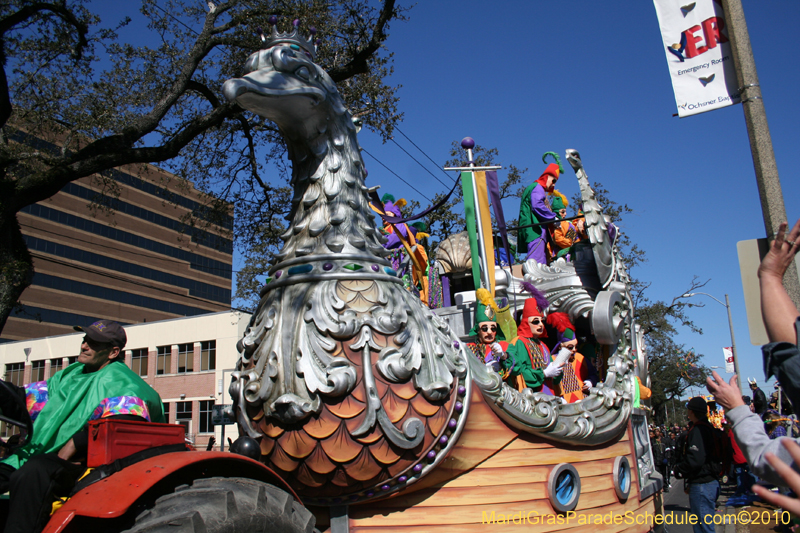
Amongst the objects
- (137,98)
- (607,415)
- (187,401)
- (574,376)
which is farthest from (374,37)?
(187,401)

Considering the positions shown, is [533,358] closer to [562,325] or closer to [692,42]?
[562,325]

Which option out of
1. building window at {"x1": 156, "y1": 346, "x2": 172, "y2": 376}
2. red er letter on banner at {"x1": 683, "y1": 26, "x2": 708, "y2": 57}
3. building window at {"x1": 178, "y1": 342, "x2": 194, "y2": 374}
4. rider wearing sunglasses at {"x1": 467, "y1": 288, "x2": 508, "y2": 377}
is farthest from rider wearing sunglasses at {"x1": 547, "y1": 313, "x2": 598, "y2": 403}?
building window at {"x1": 156, "y1": 346, "x2": 172, "y2": 376}

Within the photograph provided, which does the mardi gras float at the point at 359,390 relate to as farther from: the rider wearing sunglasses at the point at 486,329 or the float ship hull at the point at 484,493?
→ the rider wearing sunglasses at the point at 486,329

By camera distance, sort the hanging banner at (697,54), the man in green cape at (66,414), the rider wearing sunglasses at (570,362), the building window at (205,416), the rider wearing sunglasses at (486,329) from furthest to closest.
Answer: the building window at (205,416)
the rider wearing sunglasses at (570,362)
the rider wearing sunglasses at (486,329)
the hanging banner at (697,54)
the man in green cape at (66,414)

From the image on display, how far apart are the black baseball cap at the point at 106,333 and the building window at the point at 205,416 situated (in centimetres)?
2676

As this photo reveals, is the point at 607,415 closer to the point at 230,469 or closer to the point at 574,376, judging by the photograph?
the point at 574,376

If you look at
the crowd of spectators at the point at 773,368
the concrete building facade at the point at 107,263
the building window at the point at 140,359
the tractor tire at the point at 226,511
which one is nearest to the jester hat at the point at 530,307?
the crowd of spectators at the point at 773,368

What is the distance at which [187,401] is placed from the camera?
2836 cm

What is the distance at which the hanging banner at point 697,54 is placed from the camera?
4559 mm

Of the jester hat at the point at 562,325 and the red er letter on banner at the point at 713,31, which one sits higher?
the red er letter on banner at the point at 713,31

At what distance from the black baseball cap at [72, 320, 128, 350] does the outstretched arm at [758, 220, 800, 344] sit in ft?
8.53

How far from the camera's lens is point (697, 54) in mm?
4684

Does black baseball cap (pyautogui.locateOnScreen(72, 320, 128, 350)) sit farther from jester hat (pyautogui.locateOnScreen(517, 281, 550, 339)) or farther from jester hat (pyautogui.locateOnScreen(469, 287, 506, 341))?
jester hat (pyautogui.locateOnScreen(517, 281, 550, 339))

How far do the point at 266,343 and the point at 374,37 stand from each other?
7.24m
